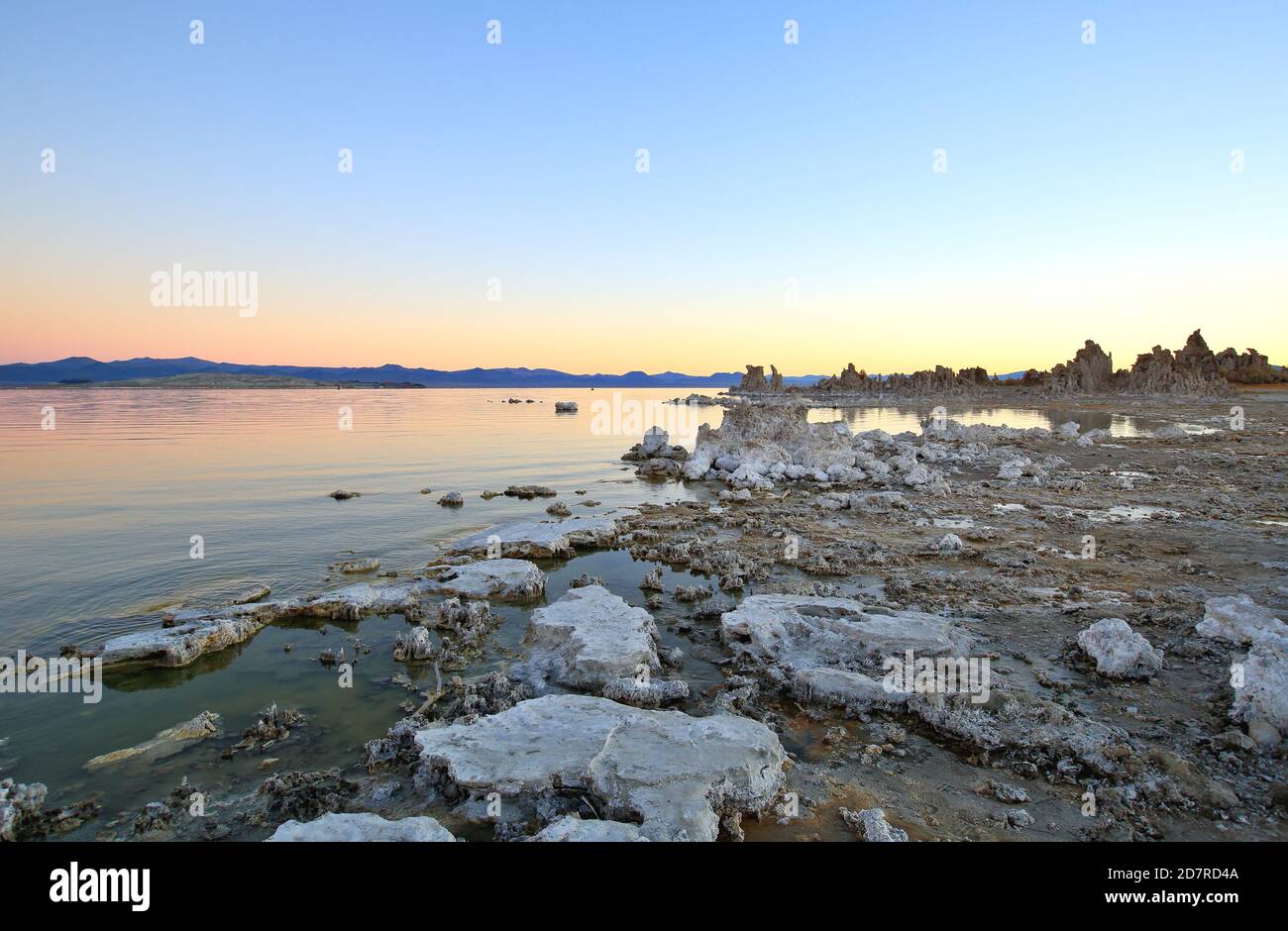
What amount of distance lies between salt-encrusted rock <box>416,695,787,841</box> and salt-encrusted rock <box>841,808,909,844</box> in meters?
0.67

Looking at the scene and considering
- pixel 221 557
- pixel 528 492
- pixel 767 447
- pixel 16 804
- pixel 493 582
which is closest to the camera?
pixel 16 804

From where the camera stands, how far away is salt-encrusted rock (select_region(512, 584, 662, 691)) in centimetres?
724

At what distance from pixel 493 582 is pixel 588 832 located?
7068 mm

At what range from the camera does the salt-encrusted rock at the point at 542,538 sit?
13.3 m

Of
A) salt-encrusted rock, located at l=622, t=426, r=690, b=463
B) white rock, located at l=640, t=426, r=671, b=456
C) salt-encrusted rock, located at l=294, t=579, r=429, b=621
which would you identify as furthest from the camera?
white rock, located at l=640, t=426, r=671, b=456

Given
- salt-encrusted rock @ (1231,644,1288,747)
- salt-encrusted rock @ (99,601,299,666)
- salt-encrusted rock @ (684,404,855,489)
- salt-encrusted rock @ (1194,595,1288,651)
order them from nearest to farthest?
salt-encrusted rock @ (1231,644,1288,747), salt-encrusted rock @ (1194,595,1288,651), salt-encrusted rock @ (99,601,299,666), salt-encrusted rock @ (684,404,855,489)

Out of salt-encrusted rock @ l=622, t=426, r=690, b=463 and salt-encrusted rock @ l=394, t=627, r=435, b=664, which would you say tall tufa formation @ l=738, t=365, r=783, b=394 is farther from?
salt-encrusted rock @ l=394, t=627, r=435, b=664

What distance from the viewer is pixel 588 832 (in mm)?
4172

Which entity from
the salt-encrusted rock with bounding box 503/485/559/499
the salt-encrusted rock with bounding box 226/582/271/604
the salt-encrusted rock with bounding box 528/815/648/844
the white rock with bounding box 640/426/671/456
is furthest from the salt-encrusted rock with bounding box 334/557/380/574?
the white rock with bounding box 640/426/671/456

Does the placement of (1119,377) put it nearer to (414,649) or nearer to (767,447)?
(767,447)

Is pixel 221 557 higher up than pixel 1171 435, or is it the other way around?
pixel 1171 435

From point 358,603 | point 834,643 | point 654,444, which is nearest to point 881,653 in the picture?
point 834,643
